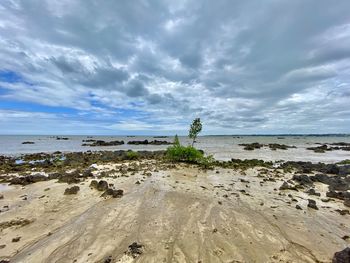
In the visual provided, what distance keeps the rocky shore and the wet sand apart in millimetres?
29

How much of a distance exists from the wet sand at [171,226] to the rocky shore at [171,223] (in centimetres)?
3

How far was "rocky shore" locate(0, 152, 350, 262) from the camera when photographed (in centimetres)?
650

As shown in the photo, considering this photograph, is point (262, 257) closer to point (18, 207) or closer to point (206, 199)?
point (206, 199)

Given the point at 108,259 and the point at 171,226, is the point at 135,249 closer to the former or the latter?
the point at 108,259

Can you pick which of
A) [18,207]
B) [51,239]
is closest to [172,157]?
[18,207]

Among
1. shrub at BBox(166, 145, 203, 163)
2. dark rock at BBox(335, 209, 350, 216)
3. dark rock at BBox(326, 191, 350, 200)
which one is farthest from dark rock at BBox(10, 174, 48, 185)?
dark rock at BBox(326, 191, 350, 200)

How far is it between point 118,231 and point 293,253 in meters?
5.25

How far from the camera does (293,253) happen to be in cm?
658

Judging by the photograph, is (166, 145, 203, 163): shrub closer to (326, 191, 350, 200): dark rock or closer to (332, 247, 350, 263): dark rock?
(326, 191, 350, 200): dark rock

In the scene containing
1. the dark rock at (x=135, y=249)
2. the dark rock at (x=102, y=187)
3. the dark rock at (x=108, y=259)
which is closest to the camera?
the dark rock at (x=108, y=259)

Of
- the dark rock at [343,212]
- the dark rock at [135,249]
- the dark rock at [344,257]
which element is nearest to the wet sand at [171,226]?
the dark rock at [135,249]

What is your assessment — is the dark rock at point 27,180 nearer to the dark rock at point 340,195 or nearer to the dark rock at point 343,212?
the dark rock at point 343,212

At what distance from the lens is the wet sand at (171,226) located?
648cm

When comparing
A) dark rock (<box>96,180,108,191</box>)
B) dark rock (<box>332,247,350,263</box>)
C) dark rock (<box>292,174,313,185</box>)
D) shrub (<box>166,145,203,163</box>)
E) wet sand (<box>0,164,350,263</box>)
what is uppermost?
shrub (<box>166,145,203,163</box>)
